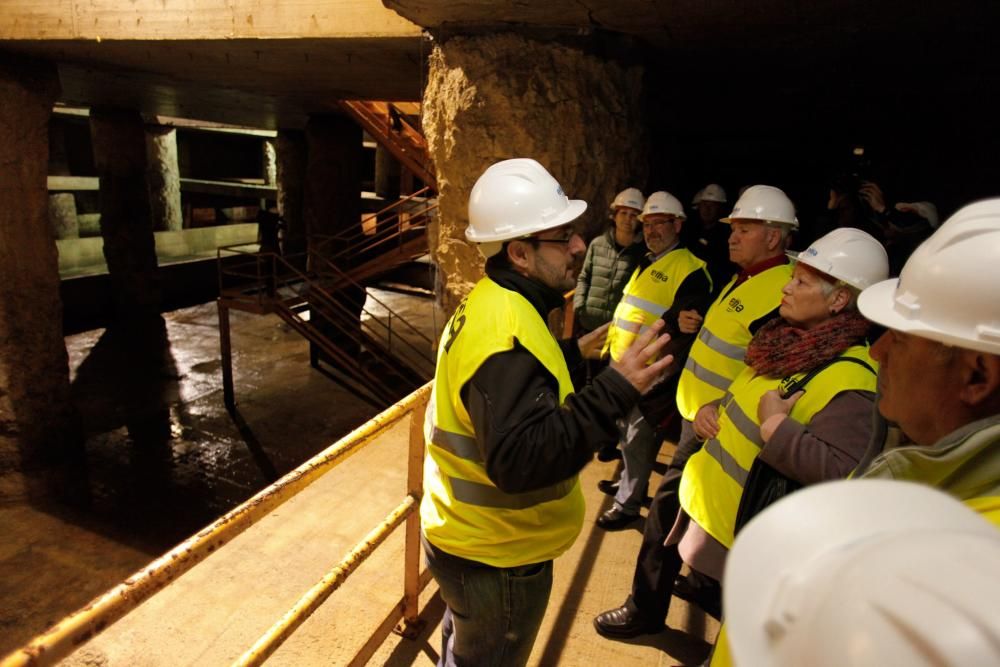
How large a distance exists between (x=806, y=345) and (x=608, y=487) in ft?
7.32

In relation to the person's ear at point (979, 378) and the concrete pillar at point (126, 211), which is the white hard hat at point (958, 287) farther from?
the concrete pillar at point (126, 211)

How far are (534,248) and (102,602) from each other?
1.41 m

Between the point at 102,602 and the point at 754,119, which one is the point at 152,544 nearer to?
the point at 102,602

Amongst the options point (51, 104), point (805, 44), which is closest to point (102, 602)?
point (805, 44)

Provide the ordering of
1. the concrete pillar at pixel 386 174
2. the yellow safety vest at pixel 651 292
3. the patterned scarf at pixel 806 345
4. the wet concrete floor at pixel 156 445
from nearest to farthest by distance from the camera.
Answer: the patterned scarf at pixel 806 345 < the yellow safety vest at pixel 651 292 < the wet concrete floor at pixel 156 445 < the concrete pillar at pixel 386 174

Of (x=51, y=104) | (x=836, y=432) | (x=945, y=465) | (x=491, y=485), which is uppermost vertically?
(x=51, y=104)

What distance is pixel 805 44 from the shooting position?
3.68 metres

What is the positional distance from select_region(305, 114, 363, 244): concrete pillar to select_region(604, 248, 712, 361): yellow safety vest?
905cm

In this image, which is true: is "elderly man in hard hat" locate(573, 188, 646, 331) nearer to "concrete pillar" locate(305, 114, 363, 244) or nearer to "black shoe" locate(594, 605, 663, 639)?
"black shoe" locate(594, 605, 663, 639)

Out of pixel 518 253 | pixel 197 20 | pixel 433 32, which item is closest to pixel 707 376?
pixel 518 253

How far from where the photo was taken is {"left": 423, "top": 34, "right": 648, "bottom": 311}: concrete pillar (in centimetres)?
365

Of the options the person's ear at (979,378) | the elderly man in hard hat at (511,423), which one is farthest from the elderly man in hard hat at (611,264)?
the person's ear at (979,378)

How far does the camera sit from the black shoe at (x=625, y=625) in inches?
105

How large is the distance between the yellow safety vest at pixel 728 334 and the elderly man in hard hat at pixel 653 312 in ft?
1.69
